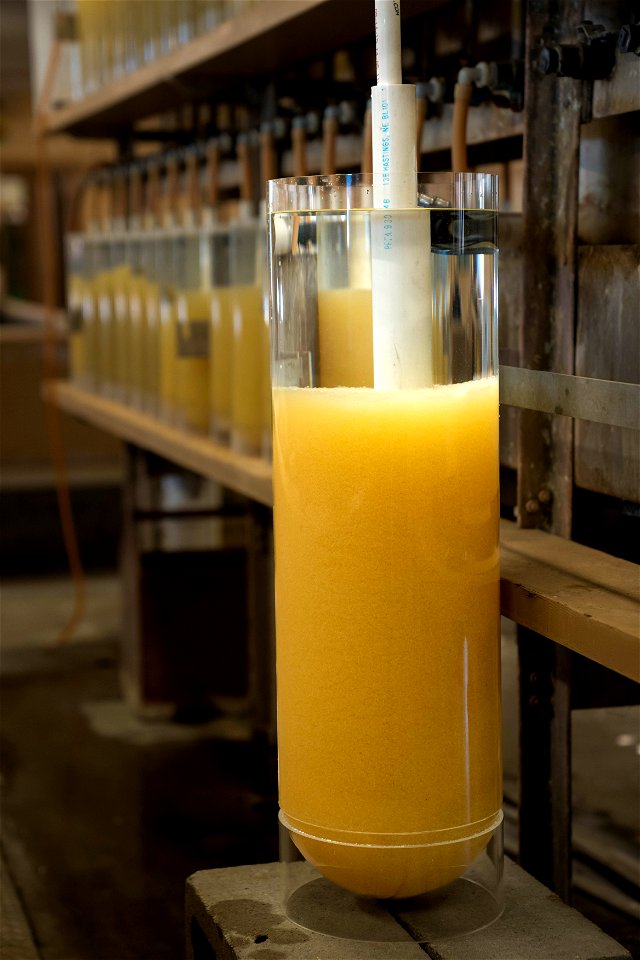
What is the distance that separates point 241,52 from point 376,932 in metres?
1.50

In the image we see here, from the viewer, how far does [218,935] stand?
1.34 metres

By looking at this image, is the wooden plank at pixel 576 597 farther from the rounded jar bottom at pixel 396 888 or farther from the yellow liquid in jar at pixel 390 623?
the rounded jar bottom at pixel 396 888

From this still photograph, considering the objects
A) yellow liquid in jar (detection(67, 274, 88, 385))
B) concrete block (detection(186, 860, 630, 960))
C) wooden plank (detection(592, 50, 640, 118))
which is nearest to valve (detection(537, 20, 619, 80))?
wooden plank (detection(592, 50, 640, 118))

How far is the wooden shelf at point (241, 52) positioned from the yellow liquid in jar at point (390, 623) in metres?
0.74

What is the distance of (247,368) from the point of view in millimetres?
2160

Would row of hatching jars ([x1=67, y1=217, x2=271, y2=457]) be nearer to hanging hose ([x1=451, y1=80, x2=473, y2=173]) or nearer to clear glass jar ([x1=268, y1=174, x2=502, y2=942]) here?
hanging hose ([x1=451, y1=80, x2=473, y2=173])

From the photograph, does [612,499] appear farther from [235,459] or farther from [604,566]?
[235,459]

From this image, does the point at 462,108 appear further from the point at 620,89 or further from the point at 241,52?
the point at 241,52

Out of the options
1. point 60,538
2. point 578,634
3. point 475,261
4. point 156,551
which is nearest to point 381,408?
point 475,261

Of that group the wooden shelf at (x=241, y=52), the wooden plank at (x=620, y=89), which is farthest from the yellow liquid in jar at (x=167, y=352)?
the wooden plank at (x=620, y=89)

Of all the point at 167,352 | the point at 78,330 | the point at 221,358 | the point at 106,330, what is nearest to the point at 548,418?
the point at 221,358

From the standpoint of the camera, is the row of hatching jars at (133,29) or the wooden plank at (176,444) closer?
the wooden plank at (176,444)

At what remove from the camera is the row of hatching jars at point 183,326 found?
2.15 meters

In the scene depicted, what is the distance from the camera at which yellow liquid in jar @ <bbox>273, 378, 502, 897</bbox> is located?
1.22m
